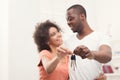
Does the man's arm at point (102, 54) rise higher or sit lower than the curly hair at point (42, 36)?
lower

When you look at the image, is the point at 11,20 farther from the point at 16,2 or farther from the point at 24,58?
Answer: the point at 24,58

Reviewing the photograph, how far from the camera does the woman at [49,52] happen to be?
4.21 ft

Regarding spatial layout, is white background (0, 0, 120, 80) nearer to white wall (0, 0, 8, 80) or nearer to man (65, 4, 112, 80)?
white wall (0, 0, 8, 80)

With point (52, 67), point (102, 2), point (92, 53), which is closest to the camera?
point (92, 53)

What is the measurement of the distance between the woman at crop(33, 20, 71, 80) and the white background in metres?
0.42

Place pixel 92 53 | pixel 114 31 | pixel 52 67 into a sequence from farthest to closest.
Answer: pixel 114 31 → pixel 52 67 → pixel 92 53

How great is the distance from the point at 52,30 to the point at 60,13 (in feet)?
2.17

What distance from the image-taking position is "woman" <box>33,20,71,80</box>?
128 cm

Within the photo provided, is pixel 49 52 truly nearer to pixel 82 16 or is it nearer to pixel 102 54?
pixel 82 16

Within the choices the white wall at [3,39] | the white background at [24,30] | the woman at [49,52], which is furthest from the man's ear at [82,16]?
the white wall at [3,39]

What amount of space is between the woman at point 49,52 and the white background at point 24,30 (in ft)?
1.39

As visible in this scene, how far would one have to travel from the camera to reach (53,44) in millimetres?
1456

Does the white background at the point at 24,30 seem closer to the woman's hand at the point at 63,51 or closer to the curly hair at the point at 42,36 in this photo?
the curly hair at the point at 42,36

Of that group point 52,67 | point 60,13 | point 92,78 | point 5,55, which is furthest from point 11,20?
point 92,78
